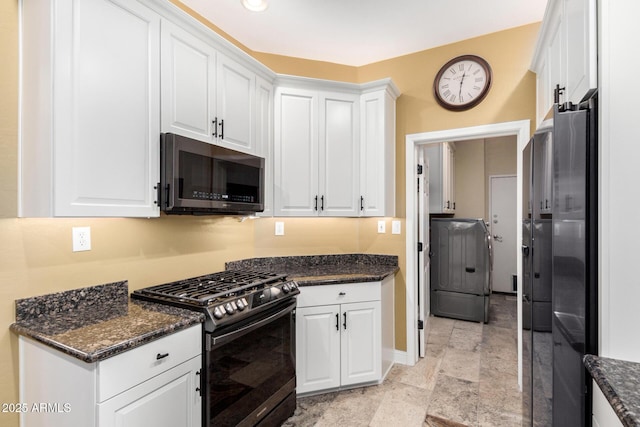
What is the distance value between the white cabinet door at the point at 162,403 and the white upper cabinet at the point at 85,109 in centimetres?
77

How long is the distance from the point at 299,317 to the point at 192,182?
3.97 feet

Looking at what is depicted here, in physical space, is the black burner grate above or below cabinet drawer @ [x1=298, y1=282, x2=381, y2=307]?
above

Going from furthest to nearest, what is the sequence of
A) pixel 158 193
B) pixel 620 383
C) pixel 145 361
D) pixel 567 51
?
pixel 158 193 < pixel 567 51 < pixel 145 361 < pixel 620 383

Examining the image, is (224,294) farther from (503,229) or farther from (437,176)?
(503,229)

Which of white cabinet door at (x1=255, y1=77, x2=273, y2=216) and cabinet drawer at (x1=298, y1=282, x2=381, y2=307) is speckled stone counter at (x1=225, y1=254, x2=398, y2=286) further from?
white cabinet door at (x1=255, y1=77, x2=273, y2=216)

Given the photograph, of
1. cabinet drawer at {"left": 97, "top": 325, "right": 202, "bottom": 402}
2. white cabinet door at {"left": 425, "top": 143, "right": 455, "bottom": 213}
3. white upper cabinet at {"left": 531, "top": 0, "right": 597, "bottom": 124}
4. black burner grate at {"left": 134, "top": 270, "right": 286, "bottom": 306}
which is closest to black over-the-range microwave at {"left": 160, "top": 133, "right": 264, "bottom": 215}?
black burner grate at {"left": 134, "top": 270, "right": 286, "bottom": 306}

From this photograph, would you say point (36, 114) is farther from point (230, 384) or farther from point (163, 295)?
point (230, 384)

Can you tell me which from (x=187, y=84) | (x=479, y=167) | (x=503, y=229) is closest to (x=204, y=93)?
(x=187, y=84)

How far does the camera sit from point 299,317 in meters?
2.34

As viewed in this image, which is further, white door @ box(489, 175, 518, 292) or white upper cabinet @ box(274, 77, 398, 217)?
white door @ box(489, 175, 518, 292)

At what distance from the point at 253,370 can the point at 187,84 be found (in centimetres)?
170

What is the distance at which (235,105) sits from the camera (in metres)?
2.23

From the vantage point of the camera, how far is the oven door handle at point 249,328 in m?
1.61

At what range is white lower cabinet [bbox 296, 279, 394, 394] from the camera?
2.37m
